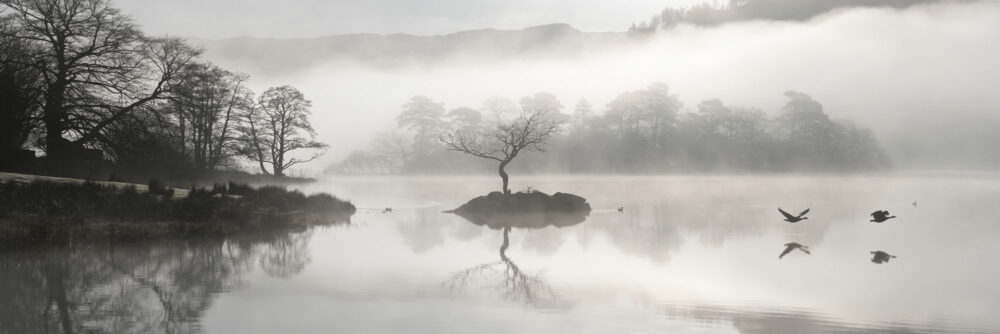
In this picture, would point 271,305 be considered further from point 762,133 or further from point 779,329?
point 762,133

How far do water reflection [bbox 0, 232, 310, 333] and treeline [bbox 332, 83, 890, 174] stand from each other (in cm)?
7313

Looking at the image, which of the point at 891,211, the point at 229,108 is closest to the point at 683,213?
the point at 891,211

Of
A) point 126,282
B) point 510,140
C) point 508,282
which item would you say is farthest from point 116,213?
point 510,140

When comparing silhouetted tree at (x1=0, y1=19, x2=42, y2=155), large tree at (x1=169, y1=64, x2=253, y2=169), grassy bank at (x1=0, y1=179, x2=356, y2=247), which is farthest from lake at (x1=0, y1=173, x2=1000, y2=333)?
large tree at (x1=169, y1=64, x2=253, y2=169)

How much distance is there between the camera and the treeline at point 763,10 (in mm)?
154000

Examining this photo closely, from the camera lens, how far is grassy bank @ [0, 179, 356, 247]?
19.5 m

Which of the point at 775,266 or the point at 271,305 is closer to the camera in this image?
the point at 271,305

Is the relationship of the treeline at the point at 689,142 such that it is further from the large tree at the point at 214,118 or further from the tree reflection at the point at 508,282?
the tree reflection at the point at 508,282

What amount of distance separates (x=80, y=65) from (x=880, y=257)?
34.3m

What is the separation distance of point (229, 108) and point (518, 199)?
26.9 metres

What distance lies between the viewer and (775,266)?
59.8ft

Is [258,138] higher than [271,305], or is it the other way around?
[258,138]

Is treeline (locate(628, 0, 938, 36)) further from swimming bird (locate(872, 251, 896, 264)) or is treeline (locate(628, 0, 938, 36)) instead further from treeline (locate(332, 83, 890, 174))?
swimming bird (locate(872, 251, 896, 264))

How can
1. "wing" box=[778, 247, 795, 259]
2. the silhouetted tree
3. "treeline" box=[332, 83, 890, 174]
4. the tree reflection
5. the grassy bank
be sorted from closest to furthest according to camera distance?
the tree reflection < the grassy bank < "wing" box=[778, 247, 795, 259] < the silhouetted tree < "treeline" box=[332, 83, 890, 174]
